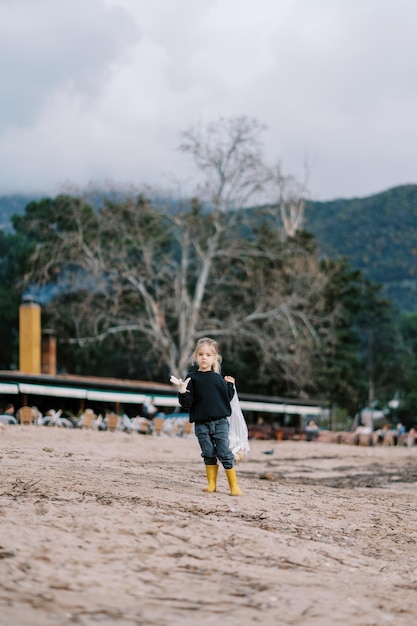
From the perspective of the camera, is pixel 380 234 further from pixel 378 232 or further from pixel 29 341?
pixel 29 341

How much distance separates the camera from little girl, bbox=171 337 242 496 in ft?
31.1

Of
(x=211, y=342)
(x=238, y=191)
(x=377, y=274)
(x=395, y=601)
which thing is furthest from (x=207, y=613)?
(x=377, y=274)

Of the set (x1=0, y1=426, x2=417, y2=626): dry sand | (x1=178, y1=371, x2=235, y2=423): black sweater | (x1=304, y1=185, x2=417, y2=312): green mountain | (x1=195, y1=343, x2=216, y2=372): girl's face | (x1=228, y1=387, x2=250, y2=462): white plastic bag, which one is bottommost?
(x1=0, y1=426, x2=417, y2=626): dry sand

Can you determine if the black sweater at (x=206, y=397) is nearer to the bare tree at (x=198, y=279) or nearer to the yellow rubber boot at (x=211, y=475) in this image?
the yellow rubber boot at (x=211, y=475)

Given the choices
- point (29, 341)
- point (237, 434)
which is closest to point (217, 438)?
point (237, 434)

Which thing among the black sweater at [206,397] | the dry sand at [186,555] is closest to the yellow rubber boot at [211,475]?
the dry sand at [186,555]

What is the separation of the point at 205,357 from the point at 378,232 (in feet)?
494

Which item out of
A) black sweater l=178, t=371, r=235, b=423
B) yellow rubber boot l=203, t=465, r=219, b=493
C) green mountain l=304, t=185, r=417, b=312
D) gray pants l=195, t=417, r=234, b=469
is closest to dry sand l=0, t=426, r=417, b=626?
yellow rubber boot l=203, t=465, r=219, b=493

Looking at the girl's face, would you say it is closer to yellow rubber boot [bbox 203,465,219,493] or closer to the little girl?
the little girl

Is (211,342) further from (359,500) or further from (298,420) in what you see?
(298,420)

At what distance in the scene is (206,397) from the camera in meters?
9.49

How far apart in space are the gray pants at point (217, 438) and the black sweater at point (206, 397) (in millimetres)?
96

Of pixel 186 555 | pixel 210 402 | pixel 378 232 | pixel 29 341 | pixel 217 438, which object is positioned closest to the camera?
pixel 186 555

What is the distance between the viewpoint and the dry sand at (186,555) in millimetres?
5086
